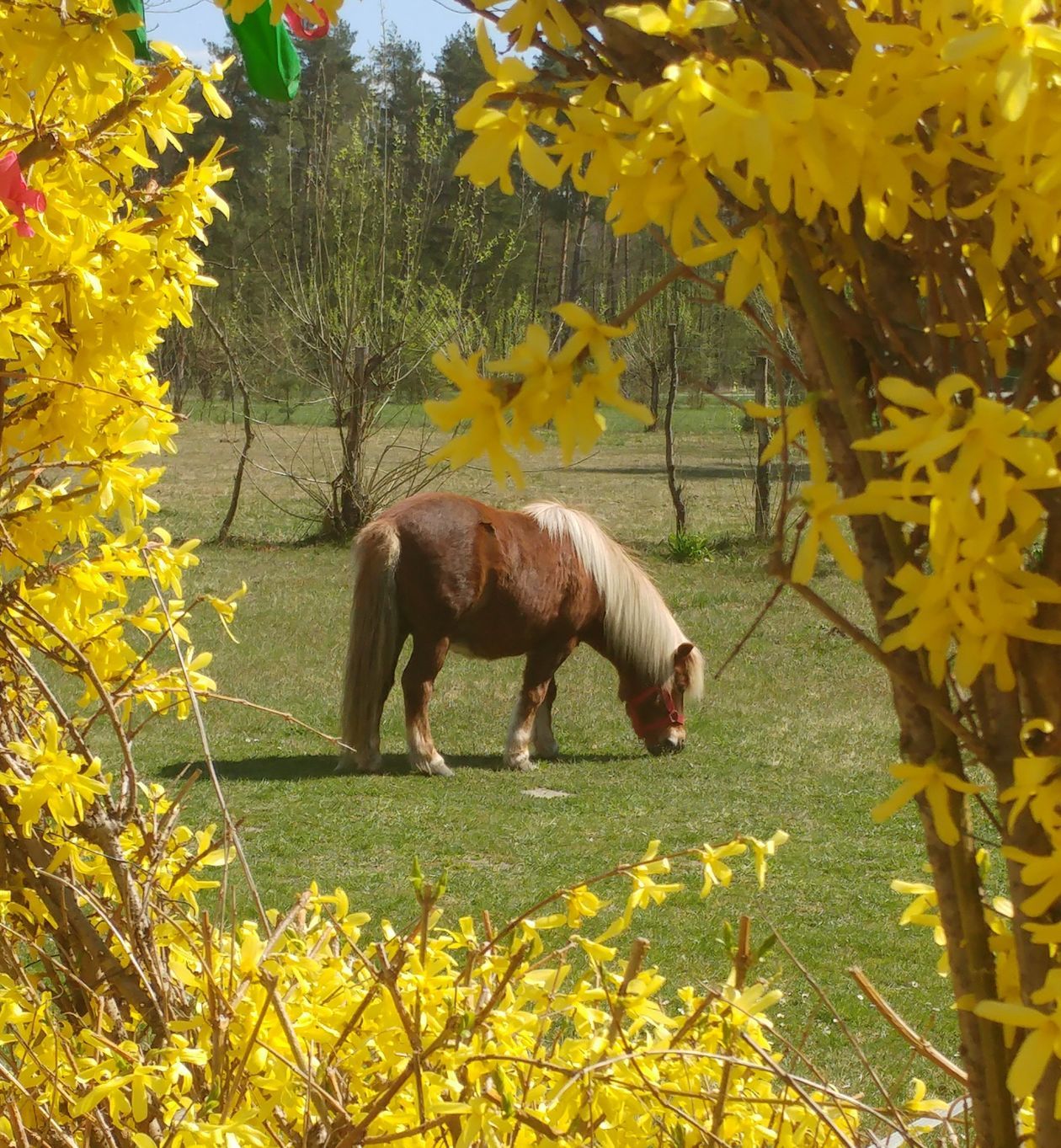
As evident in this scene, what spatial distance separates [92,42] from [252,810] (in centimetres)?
472

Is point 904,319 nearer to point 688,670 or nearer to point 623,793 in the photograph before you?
point 623,793

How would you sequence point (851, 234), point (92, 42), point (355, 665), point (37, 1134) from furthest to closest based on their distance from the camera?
point (355, 665), point (37, 1134), point (92, 42), point (851, 234)

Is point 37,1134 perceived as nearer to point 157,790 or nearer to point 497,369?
point 157,790

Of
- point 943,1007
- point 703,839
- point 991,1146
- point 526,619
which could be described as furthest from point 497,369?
point 526,619

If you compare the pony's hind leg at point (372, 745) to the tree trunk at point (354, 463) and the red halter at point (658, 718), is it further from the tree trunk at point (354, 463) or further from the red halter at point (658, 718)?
the tree trunk at point (354, 463)

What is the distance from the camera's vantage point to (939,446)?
2.11 feet

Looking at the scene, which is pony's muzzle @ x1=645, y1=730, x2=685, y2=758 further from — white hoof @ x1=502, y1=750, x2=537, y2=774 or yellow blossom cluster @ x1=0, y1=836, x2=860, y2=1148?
yellow blossom cluster @ x1=0, y1=836, x2=860, y2=1148

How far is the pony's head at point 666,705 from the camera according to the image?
690 centimetres

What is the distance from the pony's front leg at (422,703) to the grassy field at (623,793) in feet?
0.45

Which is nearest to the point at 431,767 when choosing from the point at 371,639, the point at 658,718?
the point at 371,639

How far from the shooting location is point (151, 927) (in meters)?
1.77

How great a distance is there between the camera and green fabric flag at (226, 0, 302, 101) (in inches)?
75.3

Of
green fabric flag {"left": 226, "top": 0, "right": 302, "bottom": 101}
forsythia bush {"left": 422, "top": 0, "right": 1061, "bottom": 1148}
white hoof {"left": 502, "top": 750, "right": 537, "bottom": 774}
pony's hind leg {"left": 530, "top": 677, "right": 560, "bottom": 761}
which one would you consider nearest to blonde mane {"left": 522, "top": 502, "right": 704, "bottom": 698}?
pony's hind leg {"left": 530, "top": 677, "right": 560, "bottom": 761}

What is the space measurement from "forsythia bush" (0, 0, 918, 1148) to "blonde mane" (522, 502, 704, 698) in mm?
4857
